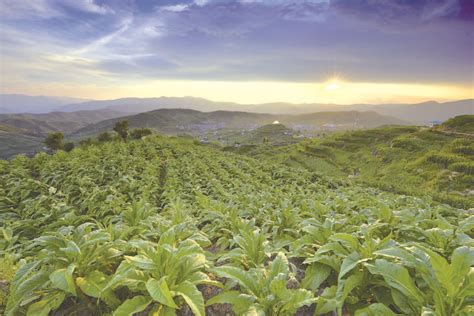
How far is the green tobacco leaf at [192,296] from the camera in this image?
8.43ft

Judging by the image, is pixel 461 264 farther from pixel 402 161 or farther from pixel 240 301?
pixel 402 161

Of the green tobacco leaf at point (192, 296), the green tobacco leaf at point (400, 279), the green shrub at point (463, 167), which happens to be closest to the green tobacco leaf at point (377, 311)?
the green tobacco leaf at point (400, 279)

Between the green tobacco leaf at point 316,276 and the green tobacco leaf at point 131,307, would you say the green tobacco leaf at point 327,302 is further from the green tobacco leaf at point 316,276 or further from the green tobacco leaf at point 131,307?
the green tobacco leaf at point 131,307

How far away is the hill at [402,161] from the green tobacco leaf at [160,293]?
111ft

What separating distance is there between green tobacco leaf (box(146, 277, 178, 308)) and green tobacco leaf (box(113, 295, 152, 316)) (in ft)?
0.77

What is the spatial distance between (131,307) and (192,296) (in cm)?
63

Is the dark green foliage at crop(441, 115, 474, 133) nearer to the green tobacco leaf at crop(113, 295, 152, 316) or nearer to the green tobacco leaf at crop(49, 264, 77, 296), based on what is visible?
the green tobacco leaf at crop(113, 295, 152, 316)

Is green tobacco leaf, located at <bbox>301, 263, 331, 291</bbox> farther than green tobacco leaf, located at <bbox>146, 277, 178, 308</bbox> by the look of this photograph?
Yes

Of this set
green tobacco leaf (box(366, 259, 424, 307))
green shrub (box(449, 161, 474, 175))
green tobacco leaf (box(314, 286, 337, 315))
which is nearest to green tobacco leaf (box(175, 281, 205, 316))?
green tobacco leaf (box(314, 286, 337, 315))

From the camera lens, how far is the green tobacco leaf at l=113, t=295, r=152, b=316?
2.62 meters

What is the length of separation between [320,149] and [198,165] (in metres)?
58.8

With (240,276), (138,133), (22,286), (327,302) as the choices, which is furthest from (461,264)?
(138,133)

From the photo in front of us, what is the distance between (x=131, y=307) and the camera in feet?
8.75

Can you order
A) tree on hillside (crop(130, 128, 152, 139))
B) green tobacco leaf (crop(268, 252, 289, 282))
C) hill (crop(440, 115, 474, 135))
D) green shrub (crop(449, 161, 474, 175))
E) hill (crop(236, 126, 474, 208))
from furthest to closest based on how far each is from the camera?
hill (crop(440, 115, 474, 135)), tree on hillside (crop(130, 128, 152, 139)), green shrub (crop(449, 161, 474, 175)), hill (crop(236, 126, 474, 208)), green tobacco leaf (crop(268, 252, 289, 282))
